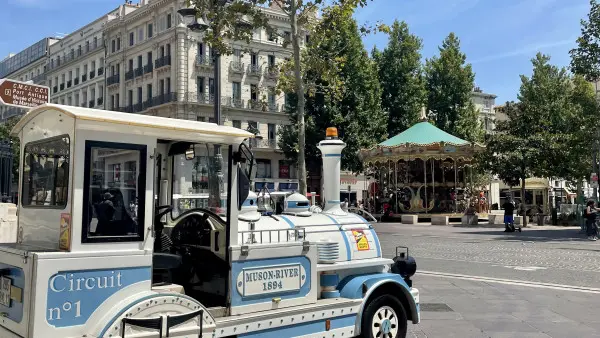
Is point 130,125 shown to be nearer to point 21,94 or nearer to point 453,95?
point 21,94

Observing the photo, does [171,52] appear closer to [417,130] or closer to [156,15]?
[156,15]

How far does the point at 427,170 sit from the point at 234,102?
20.0 metres

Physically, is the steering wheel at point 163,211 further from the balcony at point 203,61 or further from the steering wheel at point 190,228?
the balcony at point 203,61

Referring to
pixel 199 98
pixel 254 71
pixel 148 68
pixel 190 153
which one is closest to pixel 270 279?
pixel 190 153

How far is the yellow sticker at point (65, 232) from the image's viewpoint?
3.82 m

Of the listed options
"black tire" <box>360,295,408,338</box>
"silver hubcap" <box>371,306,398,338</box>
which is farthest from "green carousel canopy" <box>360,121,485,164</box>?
"silver hubcap" <box>371,306,398,338</box>

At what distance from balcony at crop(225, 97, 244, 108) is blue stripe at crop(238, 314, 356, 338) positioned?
138 feet

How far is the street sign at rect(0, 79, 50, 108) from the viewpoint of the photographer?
6.55 meters

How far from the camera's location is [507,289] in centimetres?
971

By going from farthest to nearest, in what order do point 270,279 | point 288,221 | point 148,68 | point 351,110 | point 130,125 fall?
point 148,68
point 351,110
point 288,221
point 270,279
point 130,125

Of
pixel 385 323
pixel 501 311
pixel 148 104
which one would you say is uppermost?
pixel 148 104

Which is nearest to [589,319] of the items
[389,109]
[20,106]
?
[20,106]

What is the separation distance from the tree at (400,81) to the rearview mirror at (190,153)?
37.7m

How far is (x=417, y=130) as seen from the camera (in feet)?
110
